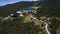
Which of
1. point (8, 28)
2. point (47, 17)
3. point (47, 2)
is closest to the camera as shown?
point (8, 28)

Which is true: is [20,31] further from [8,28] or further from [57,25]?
[57,25]

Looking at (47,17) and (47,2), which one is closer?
(47,17)

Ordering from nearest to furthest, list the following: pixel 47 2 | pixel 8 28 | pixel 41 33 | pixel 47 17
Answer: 1. pixel 41 33
2. pixel 8 28
3. pixel 47 17
4. pixel 47 2

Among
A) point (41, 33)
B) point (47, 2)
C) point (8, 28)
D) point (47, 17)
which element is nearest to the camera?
point (41, 33)

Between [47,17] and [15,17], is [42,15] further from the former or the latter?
[15,17]

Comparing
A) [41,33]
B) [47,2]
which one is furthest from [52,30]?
[47,2]

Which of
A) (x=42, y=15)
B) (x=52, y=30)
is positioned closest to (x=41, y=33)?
(x=52, y=30)

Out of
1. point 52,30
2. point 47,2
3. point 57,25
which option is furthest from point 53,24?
point 47,2

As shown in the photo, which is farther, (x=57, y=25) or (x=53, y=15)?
(x=53, y=15)
